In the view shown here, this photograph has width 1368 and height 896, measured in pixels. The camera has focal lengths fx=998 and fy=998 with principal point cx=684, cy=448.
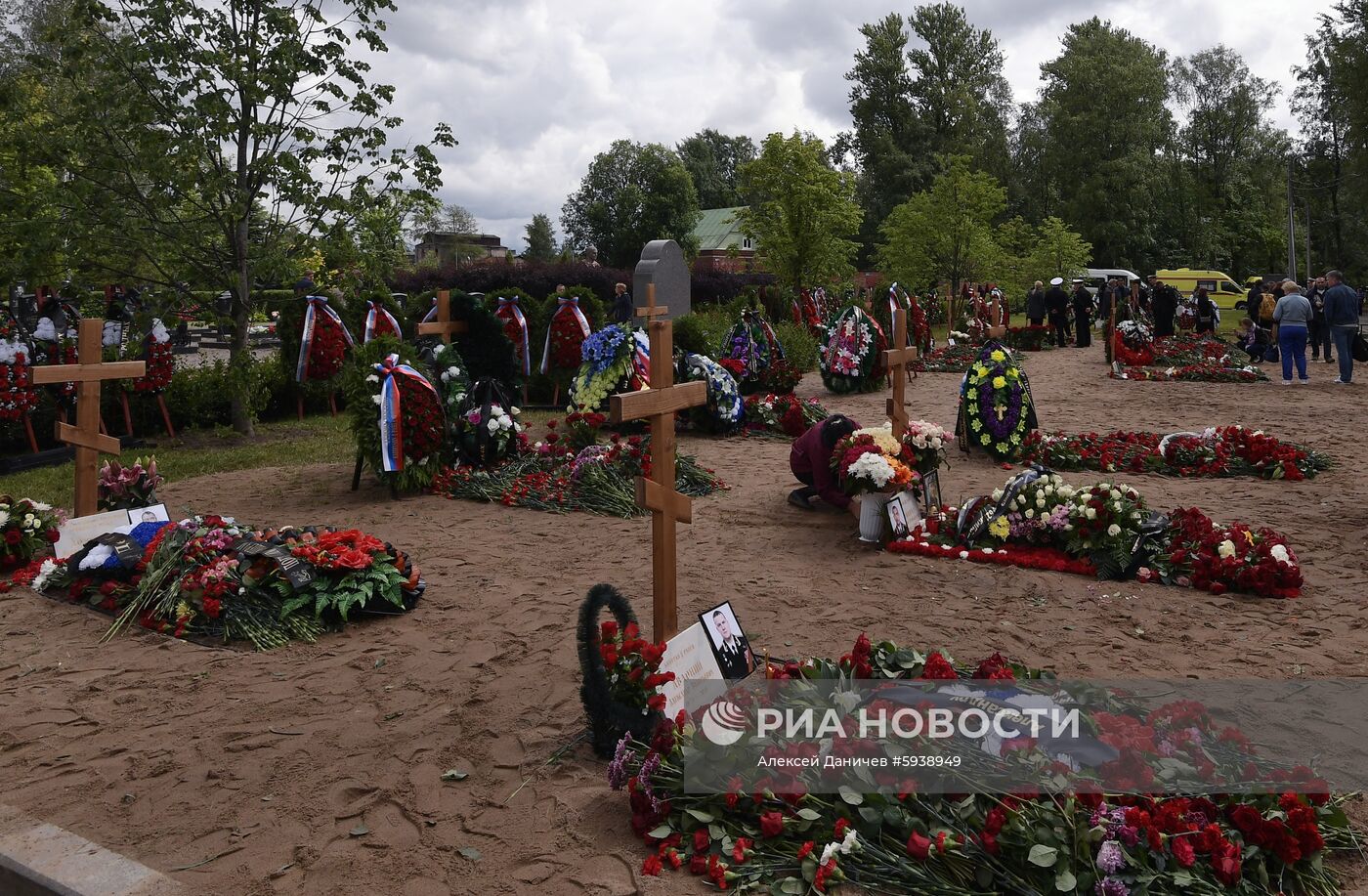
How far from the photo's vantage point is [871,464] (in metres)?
7.52

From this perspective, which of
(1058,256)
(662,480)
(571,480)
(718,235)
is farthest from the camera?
(718,235)

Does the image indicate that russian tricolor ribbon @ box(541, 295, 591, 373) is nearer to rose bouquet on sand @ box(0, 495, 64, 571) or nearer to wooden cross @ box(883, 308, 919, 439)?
wooden cross @ box(883, 308, 919, 439)

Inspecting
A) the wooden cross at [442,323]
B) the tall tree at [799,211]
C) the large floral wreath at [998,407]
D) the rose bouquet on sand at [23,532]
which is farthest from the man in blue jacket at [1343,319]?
the rose bouquet on sand at [23,532]

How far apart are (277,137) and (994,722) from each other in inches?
477

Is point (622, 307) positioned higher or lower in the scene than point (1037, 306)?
lower

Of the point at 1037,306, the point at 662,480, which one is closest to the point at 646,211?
the point at 1037,306

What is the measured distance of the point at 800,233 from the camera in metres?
29.7

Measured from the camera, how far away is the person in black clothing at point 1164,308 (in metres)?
23.8

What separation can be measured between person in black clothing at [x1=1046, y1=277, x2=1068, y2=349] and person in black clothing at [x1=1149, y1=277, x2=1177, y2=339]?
2.48 metres

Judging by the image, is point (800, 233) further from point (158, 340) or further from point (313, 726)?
point (313, 726)

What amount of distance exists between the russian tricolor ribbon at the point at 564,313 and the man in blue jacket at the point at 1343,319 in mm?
12760

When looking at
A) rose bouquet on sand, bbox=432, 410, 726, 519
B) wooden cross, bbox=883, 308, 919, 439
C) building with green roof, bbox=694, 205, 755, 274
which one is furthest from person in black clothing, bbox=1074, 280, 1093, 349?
building with green roof, bbox=694, 205, 755, 274

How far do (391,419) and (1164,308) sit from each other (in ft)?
67.5

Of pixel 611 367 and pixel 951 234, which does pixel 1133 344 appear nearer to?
pixel 951 234
